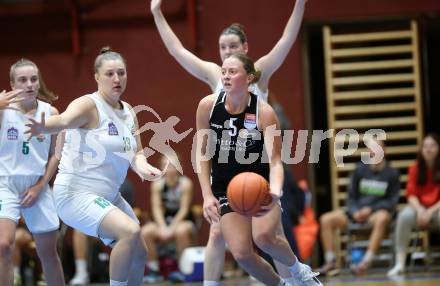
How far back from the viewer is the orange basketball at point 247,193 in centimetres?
581

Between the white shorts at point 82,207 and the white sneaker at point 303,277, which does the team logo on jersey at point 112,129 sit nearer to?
the white shorts at point 82,207

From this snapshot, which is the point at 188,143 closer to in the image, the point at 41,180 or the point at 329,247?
the point at 329,247

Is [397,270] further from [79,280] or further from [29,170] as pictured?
[29,170]

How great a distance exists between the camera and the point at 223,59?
22.0ft

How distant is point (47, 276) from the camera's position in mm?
6617

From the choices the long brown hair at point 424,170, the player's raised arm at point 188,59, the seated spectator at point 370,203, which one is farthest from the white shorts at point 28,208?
the long brown hair at point 424,170

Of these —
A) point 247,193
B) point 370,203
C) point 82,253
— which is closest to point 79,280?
point 82,253

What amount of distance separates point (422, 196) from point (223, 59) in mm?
4952

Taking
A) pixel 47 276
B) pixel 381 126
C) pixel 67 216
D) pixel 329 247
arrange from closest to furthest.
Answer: pixel 67 216 → pixel 47 276 → pixel 329 247 → pixel 381 126

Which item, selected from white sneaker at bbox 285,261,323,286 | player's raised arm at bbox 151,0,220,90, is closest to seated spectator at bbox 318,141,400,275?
white sneaker at bbox 285,261,323,286

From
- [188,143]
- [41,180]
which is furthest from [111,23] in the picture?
[41,180]

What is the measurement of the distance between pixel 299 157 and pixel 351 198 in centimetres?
129

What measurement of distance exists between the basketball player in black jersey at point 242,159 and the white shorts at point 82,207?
743 mm

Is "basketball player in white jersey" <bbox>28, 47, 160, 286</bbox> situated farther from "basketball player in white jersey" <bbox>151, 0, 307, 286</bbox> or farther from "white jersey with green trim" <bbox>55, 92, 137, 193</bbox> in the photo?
"basketball player in white jersey" <bbox>151, 0, 307, 286</bbox>
